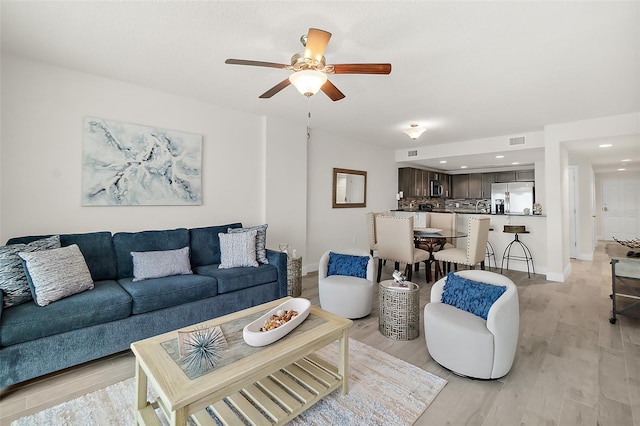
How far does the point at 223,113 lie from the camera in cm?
394

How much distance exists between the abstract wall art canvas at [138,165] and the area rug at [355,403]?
1.93 m

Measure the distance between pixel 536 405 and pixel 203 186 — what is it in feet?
12.5

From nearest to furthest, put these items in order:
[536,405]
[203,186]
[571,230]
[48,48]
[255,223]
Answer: [536,405] < [48,48] < [203,186] < [255,223] < [571,230]

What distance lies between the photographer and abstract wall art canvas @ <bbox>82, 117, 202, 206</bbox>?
2.97 meters

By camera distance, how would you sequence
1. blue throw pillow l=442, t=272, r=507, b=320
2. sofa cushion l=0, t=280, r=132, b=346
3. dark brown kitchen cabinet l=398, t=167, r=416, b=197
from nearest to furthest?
sofa cushion l=0, t=280, r=132, b=346, blue throw pillow l=442, t=272, r=507, b=320, dark brown kitchen cabinet l=398, t=167, r=416, b=197

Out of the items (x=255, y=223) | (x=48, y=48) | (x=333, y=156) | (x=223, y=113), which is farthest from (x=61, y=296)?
(x=333, y=156)

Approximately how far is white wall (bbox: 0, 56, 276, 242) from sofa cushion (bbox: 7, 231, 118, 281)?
337mm

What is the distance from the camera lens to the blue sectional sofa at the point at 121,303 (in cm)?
193

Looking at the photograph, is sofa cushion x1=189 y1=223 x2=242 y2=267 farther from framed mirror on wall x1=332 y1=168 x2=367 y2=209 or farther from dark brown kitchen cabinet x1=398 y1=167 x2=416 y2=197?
dark brown kitchen cabinet x1=398 y1=167 x2=416 y2=197

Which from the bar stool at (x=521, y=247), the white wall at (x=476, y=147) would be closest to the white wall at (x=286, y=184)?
the white wall at (x=476, y=147)

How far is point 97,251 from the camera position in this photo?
271cm

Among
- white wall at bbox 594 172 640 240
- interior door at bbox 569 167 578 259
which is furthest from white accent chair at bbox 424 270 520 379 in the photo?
white wall at bbox 594 172 640 240

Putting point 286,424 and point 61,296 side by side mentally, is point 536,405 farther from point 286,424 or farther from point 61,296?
point 61,296

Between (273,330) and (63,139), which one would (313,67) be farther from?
(63,139)
